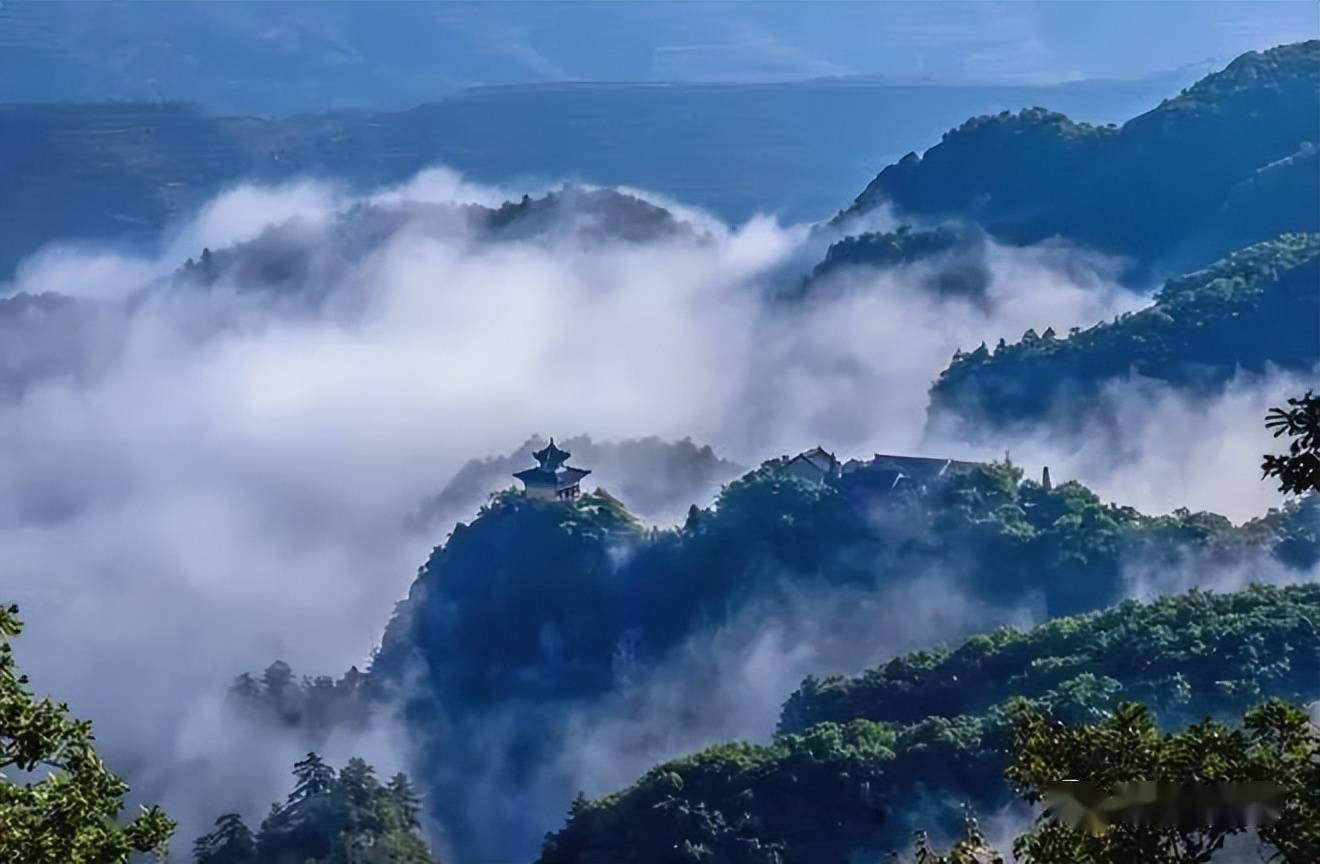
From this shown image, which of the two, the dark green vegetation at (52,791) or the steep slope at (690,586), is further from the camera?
the steep slope at (690,586)

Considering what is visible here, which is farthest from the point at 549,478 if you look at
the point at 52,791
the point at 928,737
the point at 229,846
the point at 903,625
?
the point at 52,791

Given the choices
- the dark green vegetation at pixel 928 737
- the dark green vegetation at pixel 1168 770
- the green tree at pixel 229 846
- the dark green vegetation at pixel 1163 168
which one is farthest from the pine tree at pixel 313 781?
the dark green vegetation at pixel 1163 168

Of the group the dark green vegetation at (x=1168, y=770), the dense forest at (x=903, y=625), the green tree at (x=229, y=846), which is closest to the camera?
the dark green vegetation at (x=1168, y=770)

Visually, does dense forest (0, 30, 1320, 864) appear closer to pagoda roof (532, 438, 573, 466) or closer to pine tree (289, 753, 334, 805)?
pine tree (289, 753, 334, 805)

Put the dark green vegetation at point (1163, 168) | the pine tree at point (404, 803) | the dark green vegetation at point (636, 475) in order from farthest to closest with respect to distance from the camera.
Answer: the dark green vegetation at point (1163, 168), the dark green vegetation at point (636, 475), the pine tree at point (404, 803)

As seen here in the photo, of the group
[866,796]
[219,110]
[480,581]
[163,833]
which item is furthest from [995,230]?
[163,833]

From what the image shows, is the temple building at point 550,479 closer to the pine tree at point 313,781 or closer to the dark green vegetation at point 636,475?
the dark green vegetation at point 636,475

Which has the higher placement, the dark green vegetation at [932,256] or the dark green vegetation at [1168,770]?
the dark green vegetation at [932,256]

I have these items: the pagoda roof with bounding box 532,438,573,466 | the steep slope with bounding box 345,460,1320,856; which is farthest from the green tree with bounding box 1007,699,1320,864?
the pagoda roof with bounding box 532,438,573,466
